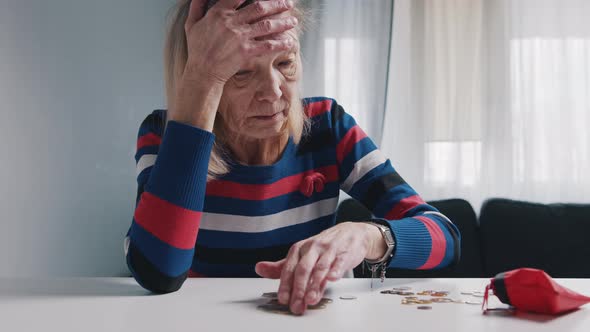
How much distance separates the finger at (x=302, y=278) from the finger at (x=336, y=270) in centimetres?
3

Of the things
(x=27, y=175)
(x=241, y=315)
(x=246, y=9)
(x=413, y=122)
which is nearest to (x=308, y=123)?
(x=246, y=9)

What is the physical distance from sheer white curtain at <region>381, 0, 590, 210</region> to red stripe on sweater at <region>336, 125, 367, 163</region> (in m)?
2.10

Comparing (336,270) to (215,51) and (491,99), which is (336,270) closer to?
(215,51)

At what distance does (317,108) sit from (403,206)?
0.35 meters

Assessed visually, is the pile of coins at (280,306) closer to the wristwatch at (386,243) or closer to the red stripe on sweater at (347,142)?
the wristwatch at (386,243)

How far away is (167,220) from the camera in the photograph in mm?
960

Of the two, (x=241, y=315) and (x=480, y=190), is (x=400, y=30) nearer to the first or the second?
(x=480, y=190)

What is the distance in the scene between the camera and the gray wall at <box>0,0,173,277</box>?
1.83 metres

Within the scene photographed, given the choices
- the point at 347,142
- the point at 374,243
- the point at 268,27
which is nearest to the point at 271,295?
the point at 374,243

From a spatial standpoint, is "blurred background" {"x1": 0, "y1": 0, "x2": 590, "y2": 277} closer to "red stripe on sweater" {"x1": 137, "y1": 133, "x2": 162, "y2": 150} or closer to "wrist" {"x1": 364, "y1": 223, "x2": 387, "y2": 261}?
"red stripe on sweater" {"x1": 137, "y1": 133, "x2": 162, "y2": 150}

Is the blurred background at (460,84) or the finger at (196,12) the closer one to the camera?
the finger at (196,12)

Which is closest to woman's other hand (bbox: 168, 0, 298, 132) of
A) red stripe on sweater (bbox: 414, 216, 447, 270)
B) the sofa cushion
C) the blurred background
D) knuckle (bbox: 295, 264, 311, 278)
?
knuckle (bbox: 295, 264, 311, 278)

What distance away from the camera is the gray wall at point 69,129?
1.83 metres

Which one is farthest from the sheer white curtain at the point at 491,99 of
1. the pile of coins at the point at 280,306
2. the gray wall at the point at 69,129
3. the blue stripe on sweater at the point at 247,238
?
the pile of coins at the point at 280,306
